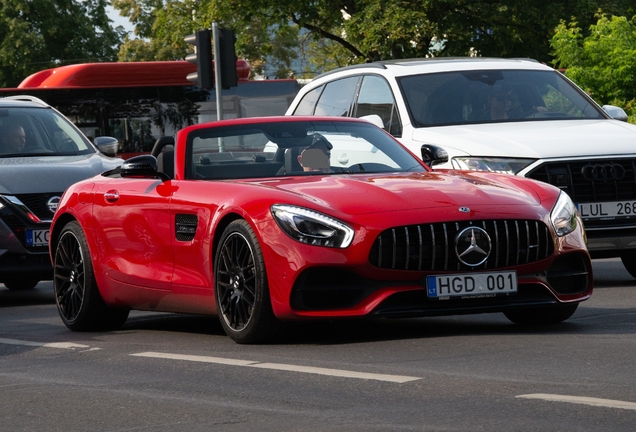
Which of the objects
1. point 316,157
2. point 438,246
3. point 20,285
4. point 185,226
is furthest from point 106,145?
point 438,246

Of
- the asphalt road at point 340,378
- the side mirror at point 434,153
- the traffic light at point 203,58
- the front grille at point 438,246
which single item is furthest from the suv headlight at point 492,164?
the traffic light at point 203,58

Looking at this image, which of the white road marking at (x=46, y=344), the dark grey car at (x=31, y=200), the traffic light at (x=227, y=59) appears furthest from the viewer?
the traffic light at (x=227, y=59)

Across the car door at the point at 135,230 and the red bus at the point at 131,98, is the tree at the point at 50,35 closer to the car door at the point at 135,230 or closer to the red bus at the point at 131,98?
the red bus at the point at 131,98

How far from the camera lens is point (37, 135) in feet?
46.1

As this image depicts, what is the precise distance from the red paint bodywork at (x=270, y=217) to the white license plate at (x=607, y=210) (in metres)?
2.55

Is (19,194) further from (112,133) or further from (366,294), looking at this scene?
(112,133)

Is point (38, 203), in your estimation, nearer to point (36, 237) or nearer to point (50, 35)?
point (36, 237)

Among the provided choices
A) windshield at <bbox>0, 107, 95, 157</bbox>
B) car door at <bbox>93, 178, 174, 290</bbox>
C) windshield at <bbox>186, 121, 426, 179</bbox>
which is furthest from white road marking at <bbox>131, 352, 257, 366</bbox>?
windshield at <bbox>0, 107, 95, 157</bbox>

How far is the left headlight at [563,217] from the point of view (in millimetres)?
8117

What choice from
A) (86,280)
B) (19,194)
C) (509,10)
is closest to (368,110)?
(19,194)

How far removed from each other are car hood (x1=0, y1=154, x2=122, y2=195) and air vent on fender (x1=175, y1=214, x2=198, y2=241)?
165 inches

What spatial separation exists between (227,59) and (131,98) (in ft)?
51.6

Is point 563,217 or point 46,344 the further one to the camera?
point 46,344

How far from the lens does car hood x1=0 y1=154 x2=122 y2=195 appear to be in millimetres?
12570
